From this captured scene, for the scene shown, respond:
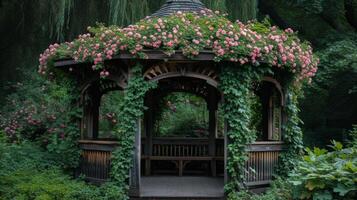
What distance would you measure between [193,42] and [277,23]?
12162 millimetres

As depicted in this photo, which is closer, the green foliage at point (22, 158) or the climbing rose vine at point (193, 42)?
the climbing rose vine at point (193, 42)

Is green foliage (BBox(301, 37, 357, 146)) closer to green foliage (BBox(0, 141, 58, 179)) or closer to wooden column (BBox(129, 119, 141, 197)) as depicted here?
wooden column (BBox(129, 119, 141, 197))

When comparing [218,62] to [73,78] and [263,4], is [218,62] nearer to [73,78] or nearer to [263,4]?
[73,78]

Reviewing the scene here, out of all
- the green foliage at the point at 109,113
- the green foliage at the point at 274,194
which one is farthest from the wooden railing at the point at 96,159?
the green foliage at the point at 109,113

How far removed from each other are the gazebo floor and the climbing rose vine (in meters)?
2.15

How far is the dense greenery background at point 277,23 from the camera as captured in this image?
41.5 ft

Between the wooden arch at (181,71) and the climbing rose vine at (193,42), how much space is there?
0.47 metres

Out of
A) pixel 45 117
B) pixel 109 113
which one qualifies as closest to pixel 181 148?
pixel 109 113

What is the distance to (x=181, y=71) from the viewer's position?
8375 mm

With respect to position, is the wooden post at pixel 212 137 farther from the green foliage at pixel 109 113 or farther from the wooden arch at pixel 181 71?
the green foliage at pixel 109 113

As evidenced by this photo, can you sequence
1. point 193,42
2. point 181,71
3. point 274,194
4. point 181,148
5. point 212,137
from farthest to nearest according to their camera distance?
point 181,148
point 212,137
point 181,71
point 193,42
point 274,194

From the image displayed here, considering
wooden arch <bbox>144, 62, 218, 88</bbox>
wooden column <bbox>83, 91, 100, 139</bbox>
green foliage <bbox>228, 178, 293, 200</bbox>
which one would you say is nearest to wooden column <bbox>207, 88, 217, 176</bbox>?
green foliage <bbox>228, 178, 293, 200</bbox>

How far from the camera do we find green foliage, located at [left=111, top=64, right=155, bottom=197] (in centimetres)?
814

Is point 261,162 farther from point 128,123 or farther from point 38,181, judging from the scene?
point 38,181
